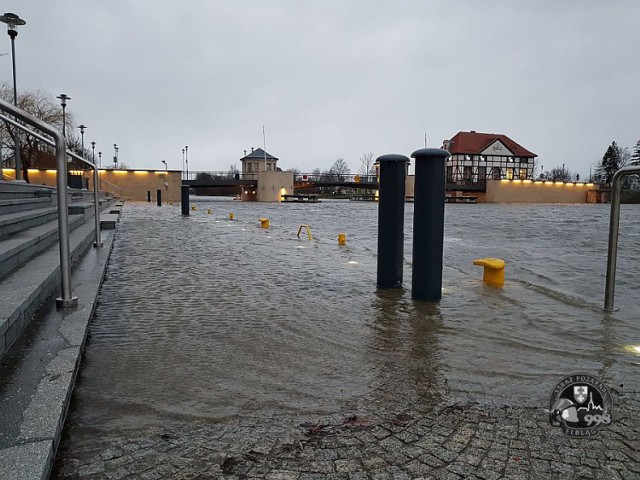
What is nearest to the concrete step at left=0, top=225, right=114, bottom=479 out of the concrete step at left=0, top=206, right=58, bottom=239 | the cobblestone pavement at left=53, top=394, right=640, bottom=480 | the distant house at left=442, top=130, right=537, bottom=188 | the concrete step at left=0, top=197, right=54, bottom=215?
the cobblestone pavement at left=53, top=394, right=640, bottom=480

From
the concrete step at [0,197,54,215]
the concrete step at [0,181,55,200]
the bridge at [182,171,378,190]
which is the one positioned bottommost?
the concrete step at [0,197,54,215]

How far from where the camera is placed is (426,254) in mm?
6109

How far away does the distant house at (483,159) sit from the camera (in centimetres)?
8688

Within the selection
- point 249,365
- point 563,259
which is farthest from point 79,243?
point 563,259

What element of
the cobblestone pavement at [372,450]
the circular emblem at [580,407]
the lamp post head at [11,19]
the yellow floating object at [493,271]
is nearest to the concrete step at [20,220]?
the cobblestone pavement at [372,450]

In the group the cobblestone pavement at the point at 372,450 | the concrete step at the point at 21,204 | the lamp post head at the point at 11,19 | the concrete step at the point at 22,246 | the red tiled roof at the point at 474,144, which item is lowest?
the cobblestone pavement at the point at 372,450

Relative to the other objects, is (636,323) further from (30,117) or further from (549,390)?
(30,117)

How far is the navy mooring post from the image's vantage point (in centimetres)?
682

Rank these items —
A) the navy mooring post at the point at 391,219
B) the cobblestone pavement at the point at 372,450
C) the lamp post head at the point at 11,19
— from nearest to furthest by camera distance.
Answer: the cobblestone pavement at the point at 372,450 → the navy mooring post at the point at 391,219 → the lamp post head at the point at 11,19

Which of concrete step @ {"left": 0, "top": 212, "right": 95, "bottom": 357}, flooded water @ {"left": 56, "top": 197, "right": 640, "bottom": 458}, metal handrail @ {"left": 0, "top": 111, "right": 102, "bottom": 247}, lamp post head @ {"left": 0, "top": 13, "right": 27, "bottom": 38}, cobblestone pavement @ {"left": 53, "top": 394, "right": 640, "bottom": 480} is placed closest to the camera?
cobblestone pavement @ {"left": 53, "top": 394, "right": 640, "bottom": 480}

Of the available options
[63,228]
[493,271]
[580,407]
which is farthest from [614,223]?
[63,228]

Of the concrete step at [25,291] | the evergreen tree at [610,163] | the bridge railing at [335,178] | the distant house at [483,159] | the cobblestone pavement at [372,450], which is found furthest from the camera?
the evergreen tree at [610,163]

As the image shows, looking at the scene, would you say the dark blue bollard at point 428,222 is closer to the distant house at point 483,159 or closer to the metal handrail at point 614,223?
the metal handrail at point 614,223

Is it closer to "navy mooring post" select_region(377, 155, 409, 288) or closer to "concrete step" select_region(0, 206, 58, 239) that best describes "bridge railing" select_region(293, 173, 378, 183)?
"concrete step" select_region(0, 206, 58, 239)
